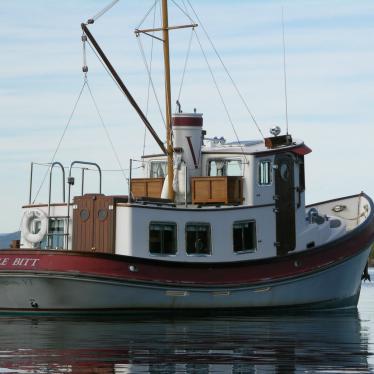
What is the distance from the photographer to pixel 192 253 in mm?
29422

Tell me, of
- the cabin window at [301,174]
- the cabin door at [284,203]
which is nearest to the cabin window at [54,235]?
the cabin door at [284,203]

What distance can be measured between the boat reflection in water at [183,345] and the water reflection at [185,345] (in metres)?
0.01

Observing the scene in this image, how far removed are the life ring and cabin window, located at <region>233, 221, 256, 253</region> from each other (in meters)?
5.55

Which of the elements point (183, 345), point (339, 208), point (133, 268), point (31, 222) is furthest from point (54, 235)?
point (339, 208)

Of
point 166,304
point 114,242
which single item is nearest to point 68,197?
point 114,242

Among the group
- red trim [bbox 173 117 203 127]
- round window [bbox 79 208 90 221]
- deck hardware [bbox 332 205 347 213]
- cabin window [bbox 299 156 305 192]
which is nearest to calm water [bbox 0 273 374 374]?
round window [bbox 79 208 90 221]

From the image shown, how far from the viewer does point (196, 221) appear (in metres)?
29.5

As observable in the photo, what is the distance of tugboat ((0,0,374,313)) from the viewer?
2766 cm

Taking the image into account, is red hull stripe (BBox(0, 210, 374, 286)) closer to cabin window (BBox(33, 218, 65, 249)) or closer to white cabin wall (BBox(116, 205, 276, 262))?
white cabin wall (BBox(116, 205, 276, 262))

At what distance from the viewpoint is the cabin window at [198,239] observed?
29.4 metres

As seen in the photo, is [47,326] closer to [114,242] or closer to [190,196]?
[114,242]

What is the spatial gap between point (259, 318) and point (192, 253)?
2646mm

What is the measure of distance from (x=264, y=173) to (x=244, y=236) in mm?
2257

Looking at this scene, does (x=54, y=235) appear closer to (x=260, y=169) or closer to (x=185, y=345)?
(x=260, y=169)
